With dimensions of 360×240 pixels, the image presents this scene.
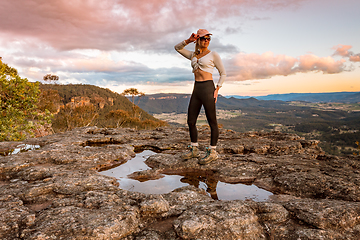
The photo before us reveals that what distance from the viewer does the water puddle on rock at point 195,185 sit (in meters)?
4.52

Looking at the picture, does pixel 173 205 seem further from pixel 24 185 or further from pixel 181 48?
pixel 181 48

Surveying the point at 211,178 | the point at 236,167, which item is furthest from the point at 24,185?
the point at 236,167

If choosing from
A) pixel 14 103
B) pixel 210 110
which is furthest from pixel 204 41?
pixel 14 103

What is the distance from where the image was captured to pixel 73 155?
21.8ft

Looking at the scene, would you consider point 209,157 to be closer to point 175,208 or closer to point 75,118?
point 175,208

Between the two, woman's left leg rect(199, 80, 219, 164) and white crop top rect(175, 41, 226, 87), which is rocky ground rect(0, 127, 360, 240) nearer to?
woman's left leg rect(199, 80, 219, 164)

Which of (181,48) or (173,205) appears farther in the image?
(181,48)

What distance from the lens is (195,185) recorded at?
5066 mm

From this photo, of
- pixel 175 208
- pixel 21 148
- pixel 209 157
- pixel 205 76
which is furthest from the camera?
pixel 21 148

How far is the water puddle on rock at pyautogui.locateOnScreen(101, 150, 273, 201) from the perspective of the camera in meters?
4.52

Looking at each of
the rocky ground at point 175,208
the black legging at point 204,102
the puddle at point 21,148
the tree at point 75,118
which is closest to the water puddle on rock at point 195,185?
the rocky ground at point 175,208

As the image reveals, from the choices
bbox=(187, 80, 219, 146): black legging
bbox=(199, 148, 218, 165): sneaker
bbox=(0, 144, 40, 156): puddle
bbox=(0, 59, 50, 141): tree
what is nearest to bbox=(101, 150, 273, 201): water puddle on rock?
bbox=(199, 148, 218, 165): sneaker

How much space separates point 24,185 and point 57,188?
929 mm

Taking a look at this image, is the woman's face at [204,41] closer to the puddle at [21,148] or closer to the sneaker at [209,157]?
the sneaker at [209,157]
